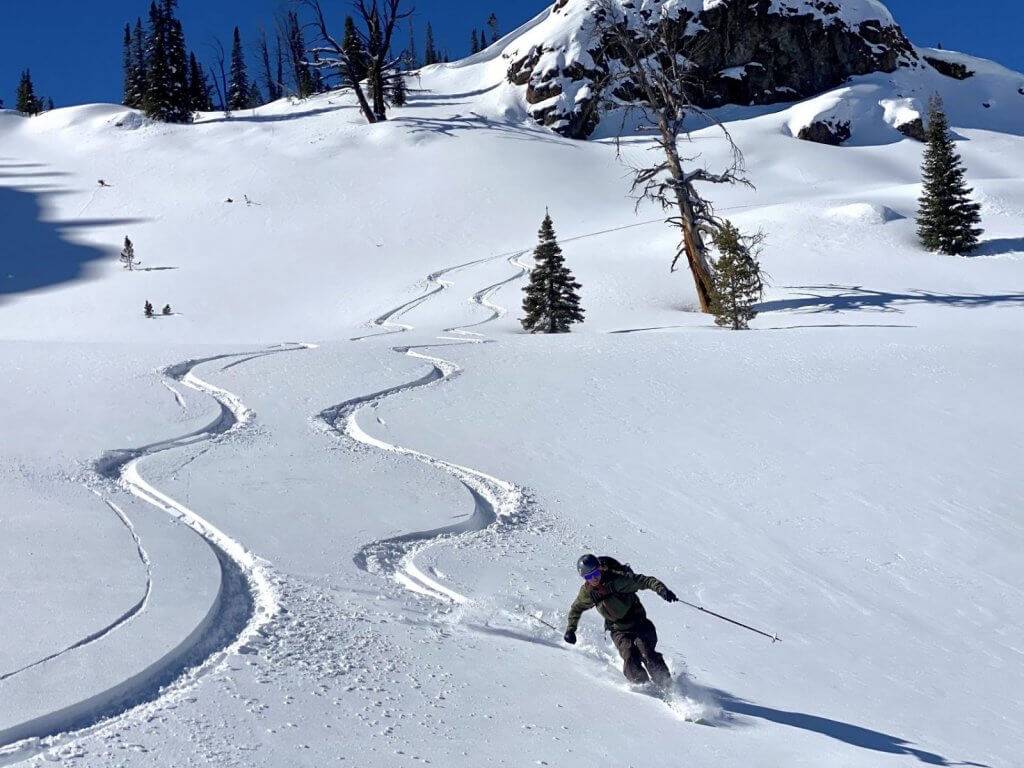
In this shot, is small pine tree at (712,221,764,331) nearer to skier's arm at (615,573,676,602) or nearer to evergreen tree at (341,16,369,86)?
skier's arm at (615,573,676,602)

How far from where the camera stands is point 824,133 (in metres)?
57.5

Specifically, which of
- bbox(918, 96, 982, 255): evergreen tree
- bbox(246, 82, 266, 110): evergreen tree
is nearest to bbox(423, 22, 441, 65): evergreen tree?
bbox(246, 82, 266, 110): evergreen tree

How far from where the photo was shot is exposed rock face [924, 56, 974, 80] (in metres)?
69.3

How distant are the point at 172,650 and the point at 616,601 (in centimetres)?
289

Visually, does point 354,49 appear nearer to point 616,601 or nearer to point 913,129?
point 913,129

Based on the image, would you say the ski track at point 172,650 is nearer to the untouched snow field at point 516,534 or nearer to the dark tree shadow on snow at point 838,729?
the untouched snow field at point 516,534

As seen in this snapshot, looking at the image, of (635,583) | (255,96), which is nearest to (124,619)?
(635,583)

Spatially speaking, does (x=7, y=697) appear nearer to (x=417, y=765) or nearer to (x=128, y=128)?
(x=417, y=765)

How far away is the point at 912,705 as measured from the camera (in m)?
5.82

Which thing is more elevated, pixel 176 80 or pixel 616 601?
pixel 176 80

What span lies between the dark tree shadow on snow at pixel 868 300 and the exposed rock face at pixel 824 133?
37.7 meters

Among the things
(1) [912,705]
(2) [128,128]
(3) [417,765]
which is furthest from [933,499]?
(2) [128,128]

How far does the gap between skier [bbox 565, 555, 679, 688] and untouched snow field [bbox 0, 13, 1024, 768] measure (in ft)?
0.77

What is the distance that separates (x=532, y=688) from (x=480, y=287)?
23947 mm
